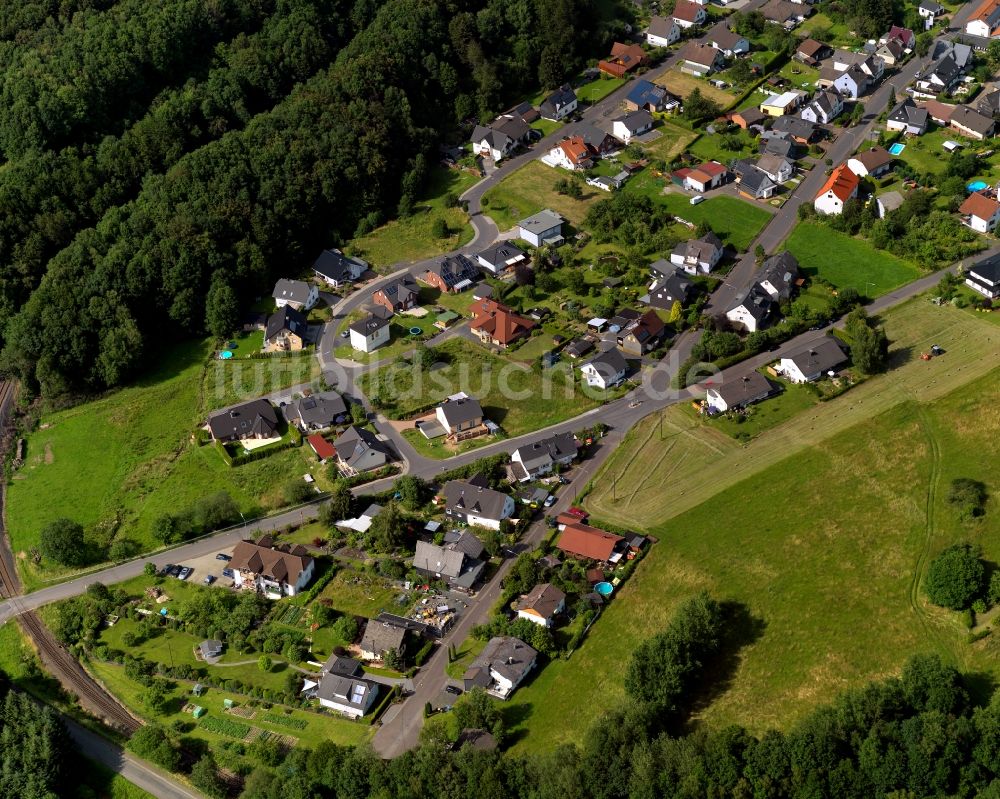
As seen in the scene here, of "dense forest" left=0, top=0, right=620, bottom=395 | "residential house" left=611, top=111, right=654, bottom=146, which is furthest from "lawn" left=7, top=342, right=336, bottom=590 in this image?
"residential house" left=611, top=111, right=654, bottom=146

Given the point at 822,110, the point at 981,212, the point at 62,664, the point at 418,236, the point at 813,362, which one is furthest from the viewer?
the point at 822,110

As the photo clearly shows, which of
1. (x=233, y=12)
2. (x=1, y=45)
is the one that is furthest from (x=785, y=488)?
(x=1, y=45)

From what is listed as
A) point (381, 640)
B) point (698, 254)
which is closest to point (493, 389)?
point (698, 254)

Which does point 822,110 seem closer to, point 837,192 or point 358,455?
point 837,192

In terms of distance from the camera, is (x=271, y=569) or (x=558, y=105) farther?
(x=558, y=105)

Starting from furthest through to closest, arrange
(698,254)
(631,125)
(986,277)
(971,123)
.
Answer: (631,125) < (971,123) < (698,254) < (986,277)

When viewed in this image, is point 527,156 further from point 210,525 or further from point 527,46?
point 210,525

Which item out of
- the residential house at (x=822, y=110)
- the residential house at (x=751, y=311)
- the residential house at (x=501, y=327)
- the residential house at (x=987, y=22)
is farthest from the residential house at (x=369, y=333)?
the residential house at (x=987, y=22)

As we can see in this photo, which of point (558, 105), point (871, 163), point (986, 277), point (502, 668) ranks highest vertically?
point (558, 105)
